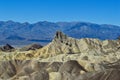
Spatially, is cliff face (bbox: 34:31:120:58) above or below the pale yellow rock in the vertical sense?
above

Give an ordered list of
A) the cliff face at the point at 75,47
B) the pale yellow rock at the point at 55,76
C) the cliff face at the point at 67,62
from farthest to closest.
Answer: the cliff face at the point at 75,47
the pale yellow rock at the point at 55,76
the cliff face at the point at 67,62

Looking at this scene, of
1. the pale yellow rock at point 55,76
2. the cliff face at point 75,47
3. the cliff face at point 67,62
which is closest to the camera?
the cliff face at point 67,62

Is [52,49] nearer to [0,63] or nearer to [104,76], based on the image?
[0,63]

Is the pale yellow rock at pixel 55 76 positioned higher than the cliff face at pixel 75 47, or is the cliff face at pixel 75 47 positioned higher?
the cliff face at pixel 75 47

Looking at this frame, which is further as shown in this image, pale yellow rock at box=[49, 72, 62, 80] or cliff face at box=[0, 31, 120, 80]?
pale yellow rock at box=[49, 72, 62, 80]

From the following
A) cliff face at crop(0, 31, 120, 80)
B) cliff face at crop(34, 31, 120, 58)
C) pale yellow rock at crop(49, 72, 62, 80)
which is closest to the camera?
cliff face at crop(0, 31, 120, 80)

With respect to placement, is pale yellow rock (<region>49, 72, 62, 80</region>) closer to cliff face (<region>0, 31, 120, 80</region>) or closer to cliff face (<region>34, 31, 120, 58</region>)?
cliff face (<region>0, 31, 120, 80</region>)

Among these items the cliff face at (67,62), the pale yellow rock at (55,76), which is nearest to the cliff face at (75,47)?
the cliff face at (67,62)

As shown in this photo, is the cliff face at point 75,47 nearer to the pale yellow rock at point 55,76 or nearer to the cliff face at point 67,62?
the cliff face at point 67,62

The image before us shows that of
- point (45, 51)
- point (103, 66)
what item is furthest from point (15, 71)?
point (45, 51)

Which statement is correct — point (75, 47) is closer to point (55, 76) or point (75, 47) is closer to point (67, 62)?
point (67, 62)

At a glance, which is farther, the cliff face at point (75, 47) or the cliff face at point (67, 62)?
the cliff face at point (75, 47)

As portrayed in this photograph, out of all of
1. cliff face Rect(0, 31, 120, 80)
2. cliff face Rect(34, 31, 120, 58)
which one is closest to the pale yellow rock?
cliff face Rect(0, 31, 120, 80)

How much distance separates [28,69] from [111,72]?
128 ft
